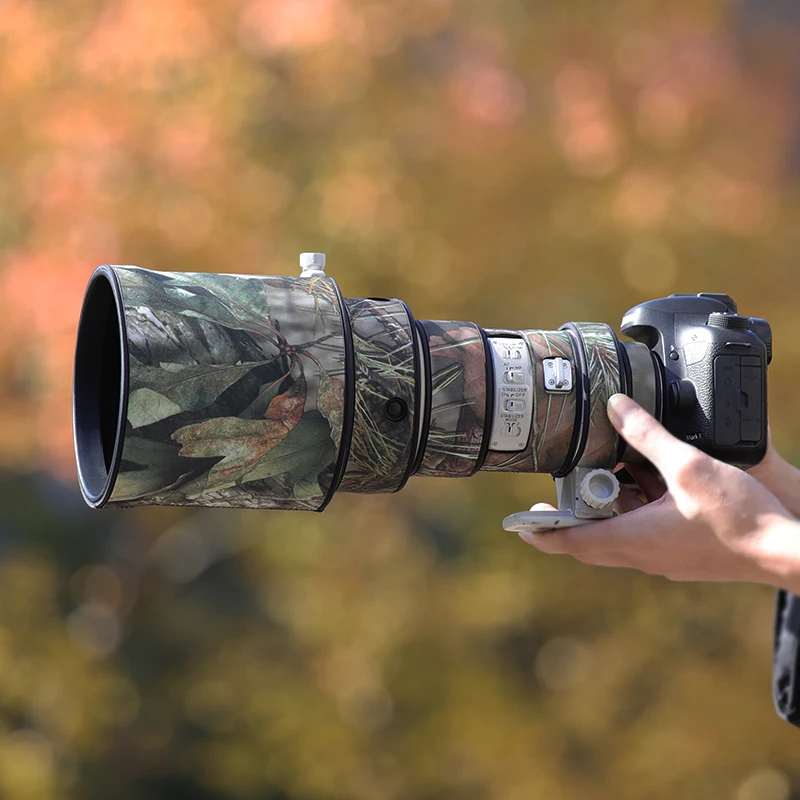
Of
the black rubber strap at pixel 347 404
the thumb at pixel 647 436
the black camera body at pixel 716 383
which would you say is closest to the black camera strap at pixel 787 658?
the black camera body at pixel 716 383

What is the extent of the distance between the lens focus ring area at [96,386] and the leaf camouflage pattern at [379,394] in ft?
Result: 1.01

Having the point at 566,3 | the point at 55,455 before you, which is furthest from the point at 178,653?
the point at 566,3

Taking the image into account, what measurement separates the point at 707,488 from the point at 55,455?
8.73 ft

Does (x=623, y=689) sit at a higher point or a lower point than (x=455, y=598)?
lower

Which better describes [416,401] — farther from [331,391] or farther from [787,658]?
[787,658]

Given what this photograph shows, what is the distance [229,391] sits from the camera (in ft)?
4.07

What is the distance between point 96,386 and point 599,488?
70cm

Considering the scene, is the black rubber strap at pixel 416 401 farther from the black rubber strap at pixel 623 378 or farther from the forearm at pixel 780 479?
the forearm at pixel 780 479

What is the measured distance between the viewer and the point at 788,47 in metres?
3.83

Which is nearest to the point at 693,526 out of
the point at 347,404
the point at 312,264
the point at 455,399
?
the point at 455,399

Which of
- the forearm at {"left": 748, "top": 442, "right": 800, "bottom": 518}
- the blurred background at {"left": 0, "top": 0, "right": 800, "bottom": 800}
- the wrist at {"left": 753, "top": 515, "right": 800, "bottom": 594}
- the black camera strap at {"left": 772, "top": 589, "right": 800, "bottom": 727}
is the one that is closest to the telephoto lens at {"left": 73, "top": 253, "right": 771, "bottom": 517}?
the wrist at {"left": 753, "top": 515, "right": 800, "bottom": 594}

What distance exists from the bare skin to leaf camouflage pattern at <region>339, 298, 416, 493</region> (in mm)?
283

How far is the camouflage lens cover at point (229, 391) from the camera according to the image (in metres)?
1.21

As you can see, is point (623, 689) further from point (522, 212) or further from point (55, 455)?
point (55, 455)
